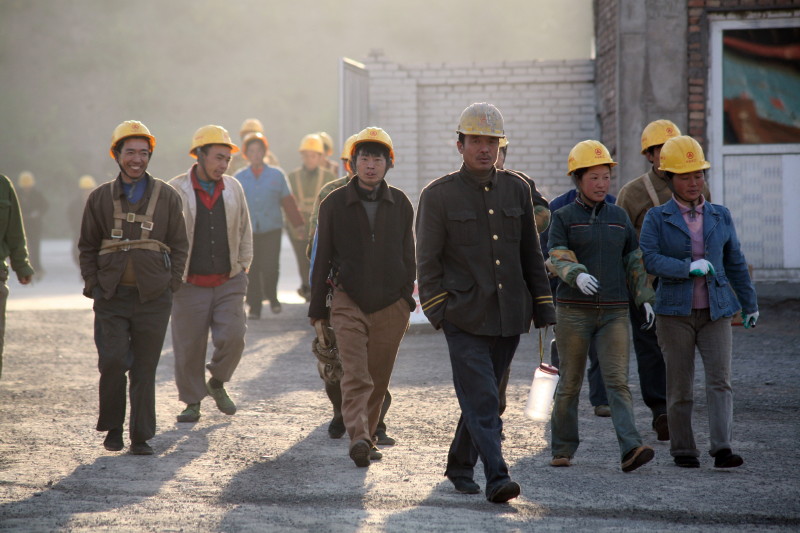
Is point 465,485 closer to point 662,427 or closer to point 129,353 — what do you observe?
point 662,427

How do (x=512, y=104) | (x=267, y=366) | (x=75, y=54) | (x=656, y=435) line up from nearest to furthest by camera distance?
(x=656, y=435)
(x=267, y=366)
(x=512, y=104)
(x=75, y=54)

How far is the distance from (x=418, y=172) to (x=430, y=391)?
789 cm

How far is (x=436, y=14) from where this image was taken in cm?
5497

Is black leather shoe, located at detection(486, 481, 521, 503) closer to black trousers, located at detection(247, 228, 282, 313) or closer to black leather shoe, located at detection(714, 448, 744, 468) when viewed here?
black leather shoe, located at detection(714, 448, 744, 468)

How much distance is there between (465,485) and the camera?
5781mm

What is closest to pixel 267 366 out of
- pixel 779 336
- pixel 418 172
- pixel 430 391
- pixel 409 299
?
pixel 430 391

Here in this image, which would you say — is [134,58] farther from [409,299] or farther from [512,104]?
[409,299]

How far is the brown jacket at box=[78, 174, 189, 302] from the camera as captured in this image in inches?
269

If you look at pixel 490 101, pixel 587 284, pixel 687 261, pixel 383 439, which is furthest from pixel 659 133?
pixel 490 101

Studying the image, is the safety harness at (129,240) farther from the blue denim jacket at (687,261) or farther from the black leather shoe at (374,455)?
the blue denim jacket at (687,261)

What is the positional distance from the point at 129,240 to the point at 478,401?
250cm

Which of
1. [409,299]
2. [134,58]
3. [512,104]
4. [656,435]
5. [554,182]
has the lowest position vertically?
[656,435]

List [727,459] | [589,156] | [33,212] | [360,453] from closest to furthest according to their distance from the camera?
[727,459] < [360,453] < [589,156] < [33,212]

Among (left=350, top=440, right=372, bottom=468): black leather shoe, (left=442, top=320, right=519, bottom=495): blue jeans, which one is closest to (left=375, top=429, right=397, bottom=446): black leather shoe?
(left=350, top=440, right=372, bottom=468): black leather shoe
